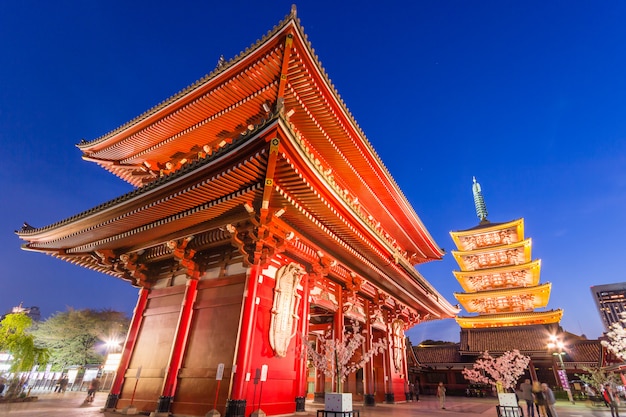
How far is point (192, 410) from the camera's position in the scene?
10117 millimetres

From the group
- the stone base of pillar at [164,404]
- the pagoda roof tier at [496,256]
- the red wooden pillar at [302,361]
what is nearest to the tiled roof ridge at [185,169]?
the red wooden pillar at [302,361]

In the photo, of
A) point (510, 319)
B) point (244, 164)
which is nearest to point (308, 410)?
point (244, 164)

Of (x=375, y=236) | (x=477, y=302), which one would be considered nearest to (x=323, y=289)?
(x=375, y=236)

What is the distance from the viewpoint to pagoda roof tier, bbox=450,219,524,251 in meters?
Result: 38.3

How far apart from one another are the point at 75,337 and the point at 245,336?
4336 centimetres

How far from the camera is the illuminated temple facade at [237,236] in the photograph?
9625 millimetres

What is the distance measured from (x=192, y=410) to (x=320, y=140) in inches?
455

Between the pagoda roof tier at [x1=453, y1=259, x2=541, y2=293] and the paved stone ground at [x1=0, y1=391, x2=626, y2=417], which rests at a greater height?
the pagoda roof tier at [x1=453, y1=259, x2=541, y2=293]

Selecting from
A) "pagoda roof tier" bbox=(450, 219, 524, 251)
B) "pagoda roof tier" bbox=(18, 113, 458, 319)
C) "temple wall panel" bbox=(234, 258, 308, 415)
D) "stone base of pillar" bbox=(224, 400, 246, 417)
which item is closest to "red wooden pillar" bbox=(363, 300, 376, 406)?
"pagoda roof tier" bbox=(18, 113, 458, 319)

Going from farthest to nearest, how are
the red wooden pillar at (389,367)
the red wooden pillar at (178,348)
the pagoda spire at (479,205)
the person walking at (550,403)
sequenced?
1. the pagoda spire at (479,205)
2. the red wooden pillar at (389,367)
3. the red wooden pillar at (178,348)
4. the person walking at (550,403)

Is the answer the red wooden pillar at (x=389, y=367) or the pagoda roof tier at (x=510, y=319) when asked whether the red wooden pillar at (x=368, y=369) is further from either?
the pagoda roof tier at (x=510, y=319)

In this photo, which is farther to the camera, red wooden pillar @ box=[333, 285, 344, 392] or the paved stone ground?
red wooden pillar @ box=[333, 285, 344, 392]

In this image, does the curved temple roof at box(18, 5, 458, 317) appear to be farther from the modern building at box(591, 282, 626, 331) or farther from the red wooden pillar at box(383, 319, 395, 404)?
the modern building at box(591, 282, 626, 331)

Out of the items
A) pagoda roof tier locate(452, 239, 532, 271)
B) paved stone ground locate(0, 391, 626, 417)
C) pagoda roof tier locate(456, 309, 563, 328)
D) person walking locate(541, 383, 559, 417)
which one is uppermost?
pagoda roof tier locate(452, 239, 532, 271)
